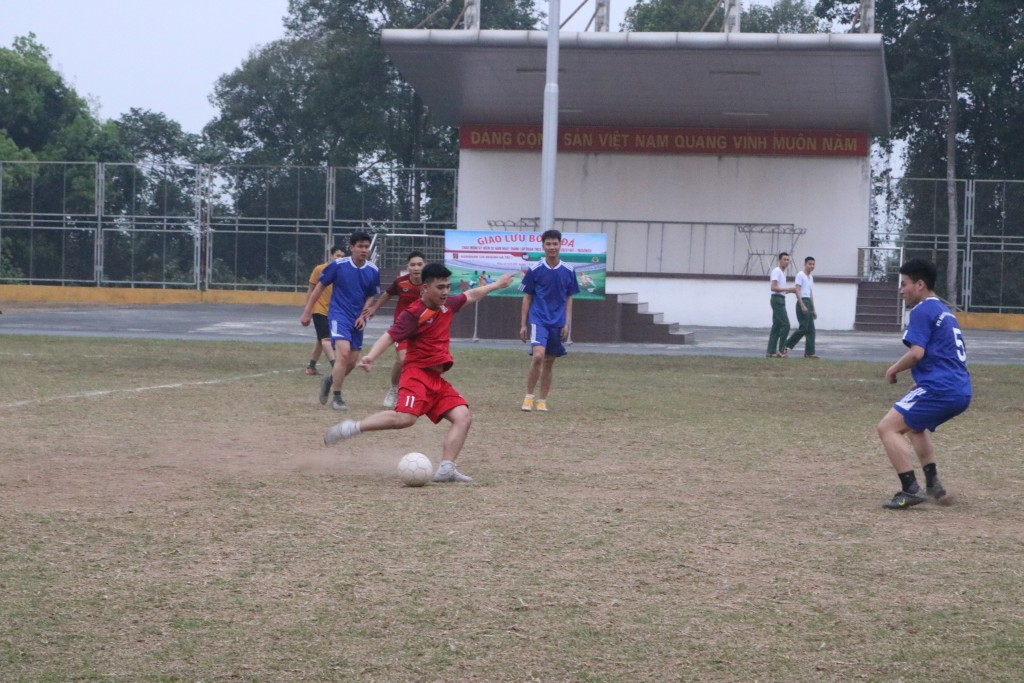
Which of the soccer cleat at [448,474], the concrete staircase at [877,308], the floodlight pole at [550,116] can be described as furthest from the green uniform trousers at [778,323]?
the soccer cleat at [448,474]

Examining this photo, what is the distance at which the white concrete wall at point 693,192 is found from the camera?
3694cm

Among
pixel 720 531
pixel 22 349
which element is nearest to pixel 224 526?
pixel 720 531

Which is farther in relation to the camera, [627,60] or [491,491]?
[627,60]

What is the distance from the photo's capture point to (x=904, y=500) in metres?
7.77

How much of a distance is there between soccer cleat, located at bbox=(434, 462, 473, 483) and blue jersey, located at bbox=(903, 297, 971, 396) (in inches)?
115

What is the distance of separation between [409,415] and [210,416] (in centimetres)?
414

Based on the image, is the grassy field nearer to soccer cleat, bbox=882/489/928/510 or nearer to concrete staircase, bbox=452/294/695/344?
soccer cleat, bbox=882/489/928/510

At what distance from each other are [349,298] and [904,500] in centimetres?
735

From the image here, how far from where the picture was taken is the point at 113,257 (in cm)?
4181

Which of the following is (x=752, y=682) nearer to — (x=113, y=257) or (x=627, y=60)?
(x=627, y=60)

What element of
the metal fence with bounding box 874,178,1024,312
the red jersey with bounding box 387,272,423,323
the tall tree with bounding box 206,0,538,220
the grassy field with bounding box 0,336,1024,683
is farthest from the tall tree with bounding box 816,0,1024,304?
the grassy field with bounding box 0,336,1024,683

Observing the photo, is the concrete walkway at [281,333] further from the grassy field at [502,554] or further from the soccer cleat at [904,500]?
the soccer cleat at [904,500]

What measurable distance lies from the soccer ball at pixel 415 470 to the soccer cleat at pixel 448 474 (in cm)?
15

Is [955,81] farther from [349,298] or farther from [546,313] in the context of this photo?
[349,298]
